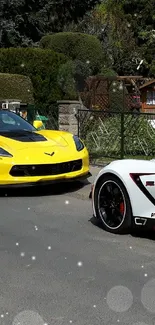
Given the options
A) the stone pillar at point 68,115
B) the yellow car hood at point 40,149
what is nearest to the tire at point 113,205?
the yellow car hood at point 40,149

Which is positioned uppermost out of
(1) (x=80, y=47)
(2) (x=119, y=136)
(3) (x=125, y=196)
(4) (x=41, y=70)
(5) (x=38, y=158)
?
(3) (x=125, y=196)

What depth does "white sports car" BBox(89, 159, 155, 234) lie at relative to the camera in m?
5.73

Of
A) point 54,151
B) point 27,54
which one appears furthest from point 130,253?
point 27,54

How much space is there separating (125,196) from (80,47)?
2401 centimetres

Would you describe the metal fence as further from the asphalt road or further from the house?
the house

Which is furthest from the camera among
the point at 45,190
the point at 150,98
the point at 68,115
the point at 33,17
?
the point at 33,17

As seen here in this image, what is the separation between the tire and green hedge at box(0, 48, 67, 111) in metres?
17.2

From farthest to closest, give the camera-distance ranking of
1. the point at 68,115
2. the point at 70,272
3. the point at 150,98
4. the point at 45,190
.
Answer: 1. the point at 150,98
2. the point at 68,115
3. the point at 45,190
4. the point at 70,272

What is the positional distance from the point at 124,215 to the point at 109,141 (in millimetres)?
6338

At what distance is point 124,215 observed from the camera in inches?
233

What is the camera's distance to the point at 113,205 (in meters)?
6.14

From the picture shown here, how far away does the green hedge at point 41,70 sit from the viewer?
23.4 metres

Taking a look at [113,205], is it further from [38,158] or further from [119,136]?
[119,136]

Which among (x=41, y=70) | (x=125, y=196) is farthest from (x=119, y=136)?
(x=41, y=70)
